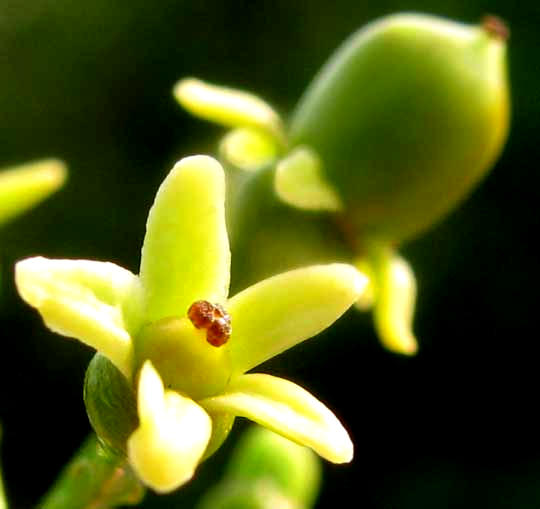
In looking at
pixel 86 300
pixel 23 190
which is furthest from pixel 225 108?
pixel 86 300

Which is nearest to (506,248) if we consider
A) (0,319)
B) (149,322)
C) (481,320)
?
(481,320)

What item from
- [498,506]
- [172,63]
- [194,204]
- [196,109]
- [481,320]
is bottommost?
[498,506]

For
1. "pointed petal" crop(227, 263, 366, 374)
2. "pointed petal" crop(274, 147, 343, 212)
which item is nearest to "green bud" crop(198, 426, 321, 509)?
"pointed petal" crop(274, 147, 343, 212)

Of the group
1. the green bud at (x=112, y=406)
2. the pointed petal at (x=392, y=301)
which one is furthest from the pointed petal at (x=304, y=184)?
the green bud at (x=112, y=406)

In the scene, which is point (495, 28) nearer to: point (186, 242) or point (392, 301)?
point (392, 301)

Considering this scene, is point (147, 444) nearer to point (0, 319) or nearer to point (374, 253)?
point (374, 253)
